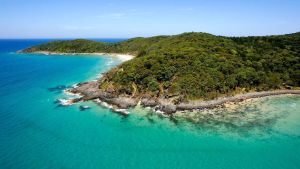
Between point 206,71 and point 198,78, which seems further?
point 206,71

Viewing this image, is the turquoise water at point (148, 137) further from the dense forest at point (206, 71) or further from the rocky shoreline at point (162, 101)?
the dense forest at point (206, 71)

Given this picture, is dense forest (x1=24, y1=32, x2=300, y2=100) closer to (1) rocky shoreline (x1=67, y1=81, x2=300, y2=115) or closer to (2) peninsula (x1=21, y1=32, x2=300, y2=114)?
(2) peninsula (x1=21, y1=32, x2=300, y2=114)

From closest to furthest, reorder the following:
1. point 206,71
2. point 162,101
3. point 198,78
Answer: point 162,101 < point 198,78 < point 206,71

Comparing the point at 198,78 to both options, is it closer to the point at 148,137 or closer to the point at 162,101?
the point at 162,101

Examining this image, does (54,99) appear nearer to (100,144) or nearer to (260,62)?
(100,144)

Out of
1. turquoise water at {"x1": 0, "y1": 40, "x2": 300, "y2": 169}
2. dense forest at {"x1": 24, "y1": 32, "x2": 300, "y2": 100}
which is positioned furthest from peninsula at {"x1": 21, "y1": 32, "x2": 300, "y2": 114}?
turquoise water at {"x1": 0, "y1": 40, "x2": 300, "y2": 169}

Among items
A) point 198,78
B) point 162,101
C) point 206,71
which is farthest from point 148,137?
point 206,71

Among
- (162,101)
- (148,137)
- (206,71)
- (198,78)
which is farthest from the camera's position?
(206,71)
